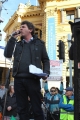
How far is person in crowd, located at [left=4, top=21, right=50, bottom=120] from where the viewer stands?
9.86 feet

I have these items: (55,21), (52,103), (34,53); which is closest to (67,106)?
(52,103)

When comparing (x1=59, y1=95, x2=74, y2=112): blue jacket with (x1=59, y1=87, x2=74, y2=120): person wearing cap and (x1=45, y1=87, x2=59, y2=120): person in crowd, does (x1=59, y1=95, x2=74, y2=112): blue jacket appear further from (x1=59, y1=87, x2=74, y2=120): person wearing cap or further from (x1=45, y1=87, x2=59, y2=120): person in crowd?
(x1=45, y1=87, x2=59, y2=120): person in crowd

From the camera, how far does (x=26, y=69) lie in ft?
9.98

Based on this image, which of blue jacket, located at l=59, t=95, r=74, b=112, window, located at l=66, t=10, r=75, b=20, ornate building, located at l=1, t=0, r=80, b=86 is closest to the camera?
blue jacket, located at l=59, t=95, r=74, b=112

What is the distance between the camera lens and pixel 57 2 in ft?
86.0

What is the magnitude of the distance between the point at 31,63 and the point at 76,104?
31.6 inches

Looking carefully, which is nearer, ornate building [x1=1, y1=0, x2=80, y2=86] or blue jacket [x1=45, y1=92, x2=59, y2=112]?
blue jacket [x1=45, y1=92, x2=59, y2=112]

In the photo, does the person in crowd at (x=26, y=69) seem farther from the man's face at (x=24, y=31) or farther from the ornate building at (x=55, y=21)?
the ornate building at (x=55, y=21)

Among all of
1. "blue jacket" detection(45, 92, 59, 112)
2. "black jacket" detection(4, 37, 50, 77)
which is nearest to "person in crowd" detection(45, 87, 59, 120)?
"blue jacket" detection(45, 92, 59, 112)

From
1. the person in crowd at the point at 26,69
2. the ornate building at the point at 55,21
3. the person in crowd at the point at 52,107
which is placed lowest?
the person in crowd at the point at 52,107

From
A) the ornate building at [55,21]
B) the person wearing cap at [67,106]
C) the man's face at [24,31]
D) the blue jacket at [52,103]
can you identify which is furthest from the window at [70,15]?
the man's face at [24,31]

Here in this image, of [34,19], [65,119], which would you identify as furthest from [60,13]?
[65,119]

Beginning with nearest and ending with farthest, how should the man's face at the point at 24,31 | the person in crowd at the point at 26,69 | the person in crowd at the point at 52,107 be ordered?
the person in crowd at the point at 26,69 → the man's face at the point at 24,31 → the person in crowd at the point at 52,107

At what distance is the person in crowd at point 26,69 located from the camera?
3.00 m
